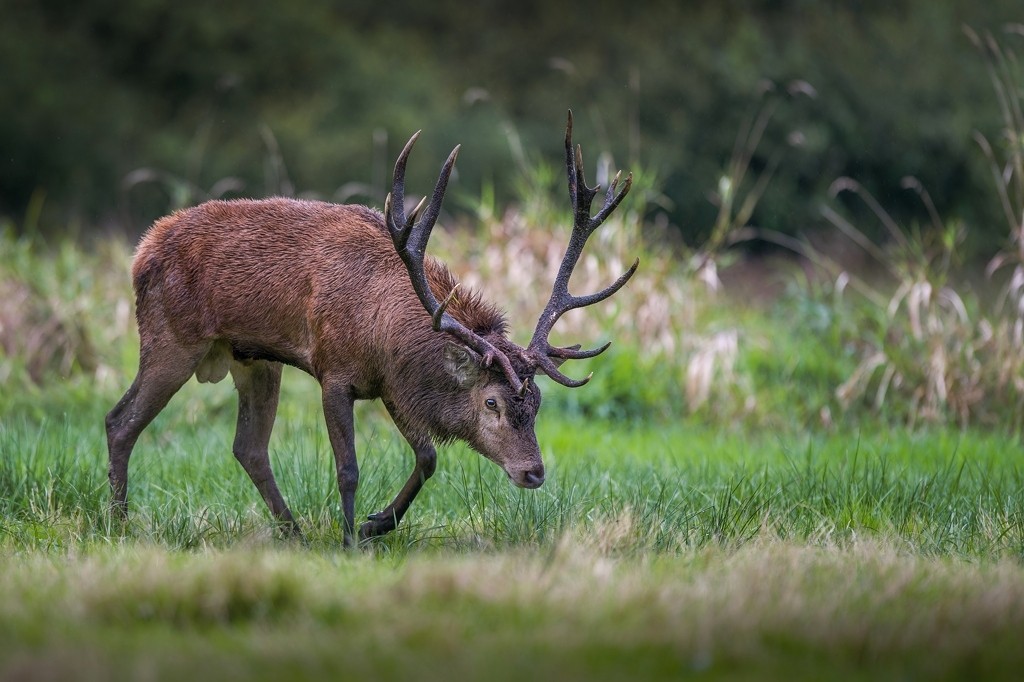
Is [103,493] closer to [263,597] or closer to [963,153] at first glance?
[263,597]

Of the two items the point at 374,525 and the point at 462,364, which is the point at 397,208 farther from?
the point at 374,525

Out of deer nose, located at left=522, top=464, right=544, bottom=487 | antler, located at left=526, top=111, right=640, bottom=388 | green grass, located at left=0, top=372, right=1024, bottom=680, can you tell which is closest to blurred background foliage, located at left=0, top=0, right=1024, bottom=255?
green grass, located at left=0, top=372, right=1024, bottom=680

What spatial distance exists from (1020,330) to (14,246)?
26.8 feet

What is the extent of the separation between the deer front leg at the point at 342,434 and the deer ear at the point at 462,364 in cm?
50

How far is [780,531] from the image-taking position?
18.6ft

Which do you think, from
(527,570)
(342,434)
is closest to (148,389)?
(342,434)

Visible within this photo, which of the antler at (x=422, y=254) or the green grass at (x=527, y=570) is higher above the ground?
the antler at (x=422, y=254)

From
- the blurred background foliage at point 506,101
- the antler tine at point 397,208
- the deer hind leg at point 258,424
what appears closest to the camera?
the antler tine at point 397,208

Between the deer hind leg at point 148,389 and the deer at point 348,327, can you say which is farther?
the deer hind leg at point 148,389

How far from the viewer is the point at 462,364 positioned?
233 inches

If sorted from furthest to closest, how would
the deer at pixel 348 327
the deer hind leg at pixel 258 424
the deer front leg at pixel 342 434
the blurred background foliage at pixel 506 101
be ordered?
the blurred background foliage at pixel 506 101, the deer hind leg at pixel 258 424, the deer front leg at pixel 342 434, the deer at pixel 348 327

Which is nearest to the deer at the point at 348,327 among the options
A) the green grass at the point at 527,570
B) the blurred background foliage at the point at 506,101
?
the green grass at the point at 527,570

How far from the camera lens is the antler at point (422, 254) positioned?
5641 mm

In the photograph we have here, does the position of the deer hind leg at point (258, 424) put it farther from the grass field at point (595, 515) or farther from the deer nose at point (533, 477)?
the deer nose at point (533, 477)
